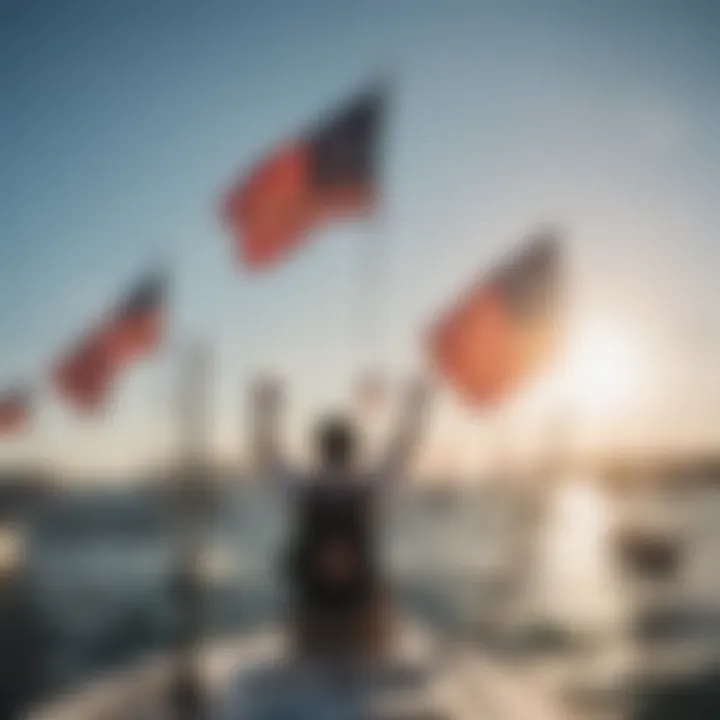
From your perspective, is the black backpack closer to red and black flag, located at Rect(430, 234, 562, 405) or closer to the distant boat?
red and black flag, located at Rect(430, 234, 562, 405)

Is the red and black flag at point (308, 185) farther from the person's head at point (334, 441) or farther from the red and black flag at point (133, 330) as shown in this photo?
the person's head at point (334, 441)

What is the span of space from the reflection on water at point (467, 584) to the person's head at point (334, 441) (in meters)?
0.11

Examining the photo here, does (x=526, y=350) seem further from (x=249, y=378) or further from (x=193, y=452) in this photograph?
(x=193, y=452)

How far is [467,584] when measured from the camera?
166 cm

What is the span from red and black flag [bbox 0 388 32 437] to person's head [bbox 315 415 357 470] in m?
0.49

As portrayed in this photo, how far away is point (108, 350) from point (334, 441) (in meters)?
0.40

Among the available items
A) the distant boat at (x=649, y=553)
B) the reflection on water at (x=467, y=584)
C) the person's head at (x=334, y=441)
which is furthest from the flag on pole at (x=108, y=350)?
the distant boat at (x=649, y=553)

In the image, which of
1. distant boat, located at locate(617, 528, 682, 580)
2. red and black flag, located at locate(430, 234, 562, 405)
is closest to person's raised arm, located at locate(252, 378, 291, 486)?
red and black flag, located at locate(430, 234, 562, 405)

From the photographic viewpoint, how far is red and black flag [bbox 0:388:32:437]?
5.35 feet

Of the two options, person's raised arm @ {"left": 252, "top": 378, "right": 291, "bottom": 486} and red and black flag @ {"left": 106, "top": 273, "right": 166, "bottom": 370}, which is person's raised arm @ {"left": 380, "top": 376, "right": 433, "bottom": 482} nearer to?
person's raised arm @ {"left": 252, "top": 378, "right": 291, "bottom": 486}

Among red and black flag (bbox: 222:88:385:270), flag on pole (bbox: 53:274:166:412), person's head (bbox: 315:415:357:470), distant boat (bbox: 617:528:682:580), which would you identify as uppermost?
red and black flag (bbox: 222:88:385:270)

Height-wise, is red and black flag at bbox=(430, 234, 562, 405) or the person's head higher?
red and black flag at bbox=(430, 234, 562, 405)

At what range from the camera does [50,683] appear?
163cm

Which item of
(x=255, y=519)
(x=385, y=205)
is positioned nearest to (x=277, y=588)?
(x=255, y=519)
